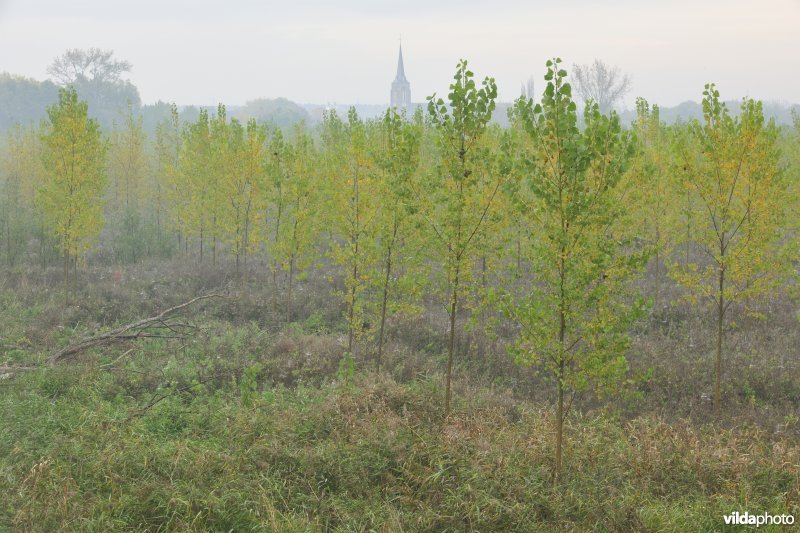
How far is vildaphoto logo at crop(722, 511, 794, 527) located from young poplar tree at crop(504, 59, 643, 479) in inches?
79.1

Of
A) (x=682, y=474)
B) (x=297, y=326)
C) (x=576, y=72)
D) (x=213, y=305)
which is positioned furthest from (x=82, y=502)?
(x=576, y=72)

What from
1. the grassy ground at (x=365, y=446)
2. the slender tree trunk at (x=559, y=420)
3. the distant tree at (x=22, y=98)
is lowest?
the grassy ground at (x=365, y=446)

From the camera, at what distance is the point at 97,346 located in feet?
46.2

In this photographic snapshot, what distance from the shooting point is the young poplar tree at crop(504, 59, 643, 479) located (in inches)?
266

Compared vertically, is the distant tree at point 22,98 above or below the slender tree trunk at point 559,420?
above

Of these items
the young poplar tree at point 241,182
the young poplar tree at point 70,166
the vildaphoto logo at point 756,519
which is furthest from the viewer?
the young poplar tree at point 241,182

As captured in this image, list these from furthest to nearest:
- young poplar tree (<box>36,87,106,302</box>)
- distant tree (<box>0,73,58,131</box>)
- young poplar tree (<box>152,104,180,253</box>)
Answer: distant tree (<box>0,73,58,131</box>) → young poplar tree (<box>152,104,180,253</box>) → young poplar tree (<box>36,87,106,302</box>)

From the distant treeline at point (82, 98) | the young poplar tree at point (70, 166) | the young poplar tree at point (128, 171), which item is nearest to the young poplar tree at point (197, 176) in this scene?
the young poplar tree at point (128, 171)

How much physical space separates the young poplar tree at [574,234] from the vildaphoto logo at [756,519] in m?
2.01

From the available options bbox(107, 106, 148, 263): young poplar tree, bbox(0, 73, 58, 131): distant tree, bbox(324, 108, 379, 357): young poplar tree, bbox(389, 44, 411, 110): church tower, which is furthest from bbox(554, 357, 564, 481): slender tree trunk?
bbox(389, 44, 411, 110): church tower

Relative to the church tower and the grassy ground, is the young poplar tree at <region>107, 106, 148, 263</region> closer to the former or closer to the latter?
the grassy ground

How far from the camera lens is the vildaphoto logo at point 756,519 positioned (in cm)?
666

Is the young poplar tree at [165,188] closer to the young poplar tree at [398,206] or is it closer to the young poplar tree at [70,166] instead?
the young poplar tree at [70,166]

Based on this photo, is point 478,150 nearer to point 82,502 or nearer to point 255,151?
point 82,502
